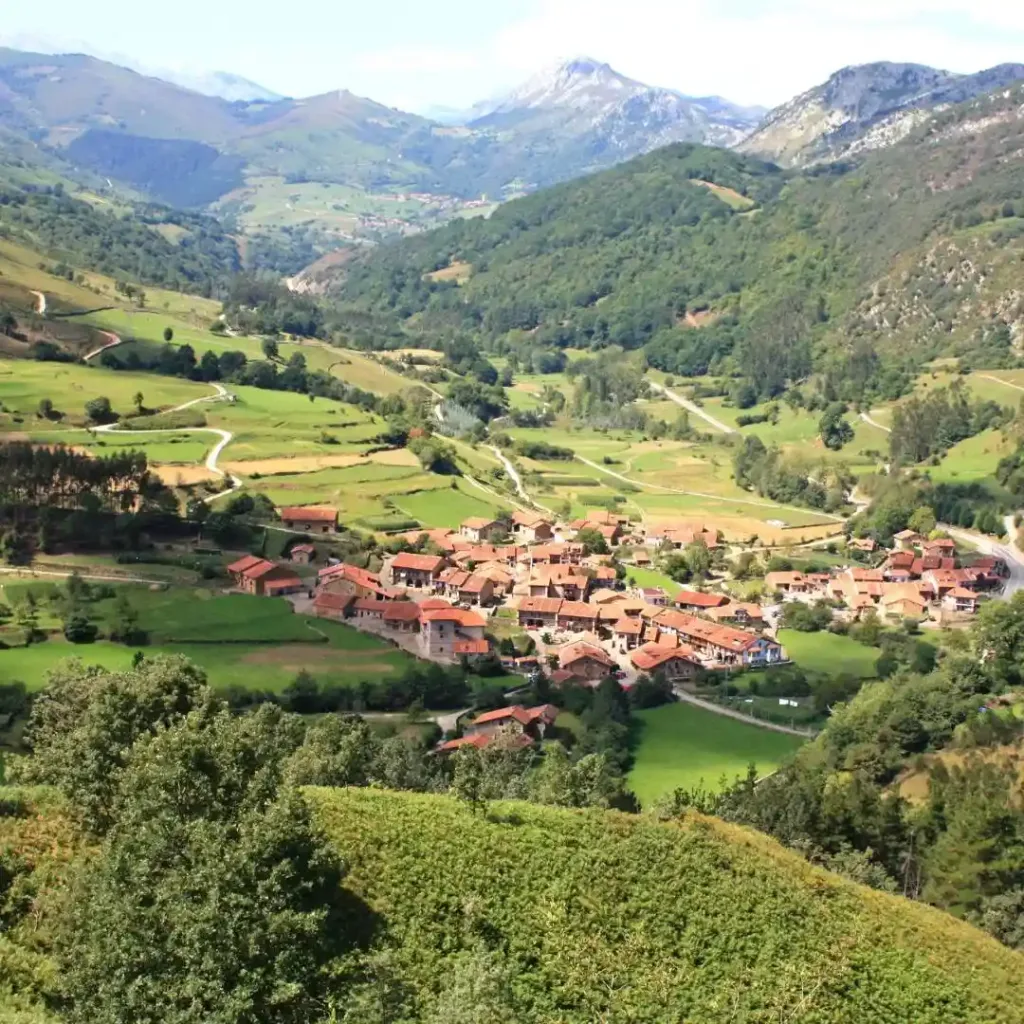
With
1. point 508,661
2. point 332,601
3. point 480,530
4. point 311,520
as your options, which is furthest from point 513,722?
point 480,530

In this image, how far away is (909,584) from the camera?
6262 centimetres

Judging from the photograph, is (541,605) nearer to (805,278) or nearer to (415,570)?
(415,570)

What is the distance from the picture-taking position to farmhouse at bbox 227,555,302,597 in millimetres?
52562

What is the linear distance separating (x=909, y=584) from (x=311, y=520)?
103ft

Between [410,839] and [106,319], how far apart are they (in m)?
96.8

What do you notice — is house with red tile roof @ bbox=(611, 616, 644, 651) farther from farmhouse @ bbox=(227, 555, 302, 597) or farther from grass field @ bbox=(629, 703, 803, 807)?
farmhouse @ bbox=(227, 555, 302, 597)

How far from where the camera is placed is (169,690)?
21.7 metres

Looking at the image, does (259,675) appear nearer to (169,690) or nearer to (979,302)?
(169,690)

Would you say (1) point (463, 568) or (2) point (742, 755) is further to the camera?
(1) point (463, 568)

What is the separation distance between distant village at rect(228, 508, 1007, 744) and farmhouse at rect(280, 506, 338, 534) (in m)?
0.09

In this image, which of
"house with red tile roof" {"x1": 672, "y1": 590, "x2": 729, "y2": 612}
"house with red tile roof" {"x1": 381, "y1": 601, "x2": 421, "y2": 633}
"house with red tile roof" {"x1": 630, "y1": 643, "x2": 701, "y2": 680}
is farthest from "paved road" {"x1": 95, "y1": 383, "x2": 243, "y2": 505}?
"house with red tile roof" {"x1": 630, "y1": 643, "x2": 701, "y2": 680}

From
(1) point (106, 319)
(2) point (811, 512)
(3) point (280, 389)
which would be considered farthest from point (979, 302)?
(1) point (106, 319)

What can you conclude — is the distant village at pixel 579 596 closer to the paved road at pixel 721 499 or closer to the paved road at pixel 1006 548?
the paved road at pixel 1006 548

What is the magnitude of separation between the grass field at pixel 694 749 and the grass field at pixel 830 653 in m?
8.69
